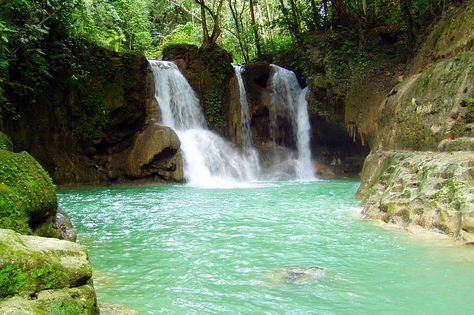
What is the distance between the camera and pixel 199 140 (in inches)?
756

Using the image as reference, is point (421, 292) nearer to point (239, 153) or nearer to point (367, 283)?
point (367, 283)

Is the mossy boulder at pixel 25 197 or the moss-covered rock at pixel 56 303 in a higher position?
the mossy boulder at pixel 25 197

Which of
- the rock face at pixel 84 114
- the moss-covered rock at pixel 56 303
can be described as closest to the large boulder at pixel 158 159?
the rock face at pixel 84 114

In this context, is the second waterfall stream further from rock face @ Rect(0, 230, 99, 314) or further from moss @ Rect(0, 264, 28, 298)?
moss @ Rect(0, 264, 28, 298)

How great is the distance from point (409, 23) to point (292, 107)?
7947 millimetres

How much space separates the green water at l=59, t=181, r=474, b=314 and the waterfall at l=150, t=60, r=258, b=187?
320 inches

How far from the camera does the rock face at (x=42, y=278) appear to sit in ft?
8.35

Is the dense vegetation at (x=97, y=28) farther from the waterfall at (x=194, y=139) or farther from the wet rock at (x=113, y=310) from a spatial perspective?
the wet rock at (x=113, y=310)

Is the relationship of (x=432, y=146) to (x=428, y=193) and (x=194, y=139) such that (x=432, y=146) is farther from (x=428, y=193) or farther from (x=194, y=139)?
(x=194, y=139)

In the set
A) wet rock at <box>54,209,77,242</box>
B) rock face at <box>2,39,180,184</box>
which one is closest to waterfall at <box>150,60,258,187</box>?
rock face at <box>2,39,180,184</box>

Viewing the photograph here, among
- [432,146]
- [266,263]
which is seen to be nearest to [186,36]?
[432,146]

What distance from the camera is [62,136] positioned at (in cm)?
1697

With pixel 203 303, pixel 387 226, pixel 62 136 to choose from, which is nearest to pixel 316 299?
pixel 203 303

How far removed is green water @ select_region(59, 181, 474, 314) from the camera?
422 cm
